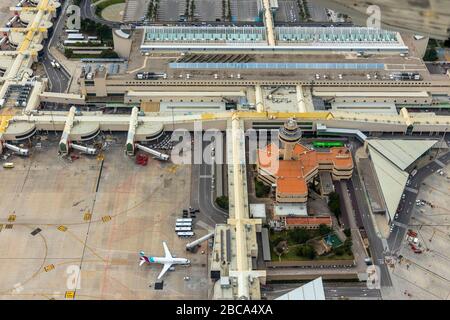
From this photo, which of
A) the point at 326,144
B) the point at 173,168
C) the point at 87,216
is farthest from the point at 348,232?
the point at 87,216

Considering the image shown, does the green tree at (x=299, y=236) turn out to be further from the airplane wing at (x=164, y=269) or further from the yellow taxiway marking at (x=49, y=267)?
the yellow taxiway marking at (x=49, y=267)

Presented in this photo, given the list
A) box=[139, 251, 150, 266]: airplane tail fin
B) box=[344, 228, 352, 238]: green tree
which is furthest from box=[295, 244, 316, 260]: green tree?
box=[139, 251, 150, 266]: airplane tail fin

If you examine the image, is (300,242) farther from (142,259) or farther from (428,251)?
(142,259)

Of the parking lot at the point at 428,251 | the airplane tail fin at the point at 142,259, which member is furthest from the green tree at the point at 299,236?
the airplane tail fin at the point at 142,259

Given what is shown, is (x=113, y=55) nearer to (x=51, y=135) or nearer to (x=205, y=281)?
(x=51, y=135)

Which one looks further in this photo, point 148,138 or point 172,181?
point 148,138

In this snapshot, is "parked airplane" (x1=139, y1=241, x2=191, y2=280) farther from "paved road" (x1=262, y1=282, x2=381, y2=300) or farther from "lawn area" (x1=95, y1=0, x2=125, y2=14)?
"lawn area" (x1=95, y1=0, x2=125, y2=14)

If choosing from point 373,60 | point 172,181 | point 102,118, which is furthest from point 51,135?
point 373,60
